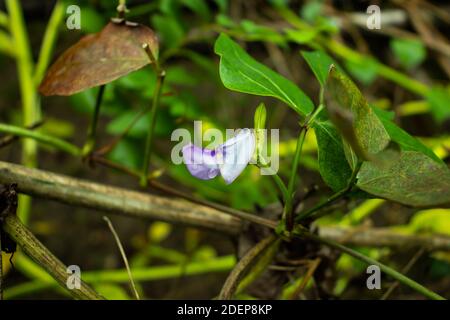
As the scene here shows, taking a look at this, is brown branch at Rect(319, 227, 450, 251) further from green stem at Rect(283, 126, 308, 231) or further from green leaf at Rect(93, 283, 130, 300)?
green leaf at Rect(93, 283, 130, 300)

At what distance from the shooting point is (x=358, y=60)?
1284 mm

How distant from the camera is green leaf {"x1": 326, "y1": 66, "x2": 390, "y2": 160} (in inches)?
15.7

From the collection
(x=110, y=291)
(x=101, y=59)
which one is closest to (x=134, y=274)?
(x=110, y=291)

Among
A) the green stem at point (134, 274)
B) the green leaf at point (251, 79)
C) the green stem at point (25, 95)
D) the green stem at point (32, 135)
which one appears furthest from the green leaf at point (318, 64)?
the green stem at point (25, 95)

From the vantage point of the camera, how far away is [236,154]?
0.51m

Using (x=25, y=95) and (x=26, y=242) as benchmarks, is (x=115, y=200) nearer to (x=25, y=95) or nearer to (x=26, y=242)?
(x=26, y=242)

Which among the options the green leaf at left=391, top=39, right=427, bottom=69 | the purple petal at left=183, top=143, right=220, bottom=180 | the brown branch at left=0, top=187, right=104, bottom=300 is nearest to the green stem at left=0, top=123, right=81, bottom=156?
the brown branch at left=0, top=187, right=104, bottom=300

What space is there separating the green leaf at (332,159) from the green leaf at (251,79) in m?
0.03

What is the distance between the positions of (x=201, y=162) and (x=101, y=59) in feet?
0.62

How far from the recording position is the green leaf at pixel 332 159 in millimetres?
512

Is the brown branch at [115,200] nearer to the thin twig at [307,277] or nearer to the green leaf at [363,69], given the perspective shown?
the thin twig at [307,277]

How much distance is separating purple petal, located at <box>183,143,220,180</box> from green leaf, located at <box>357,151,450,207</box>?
13 centimetres
